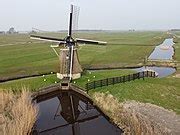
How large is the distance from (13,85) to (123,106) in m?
16.8

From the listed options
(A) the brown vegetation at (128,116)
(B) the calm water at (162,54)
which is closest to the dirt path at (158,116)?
(A) the brown vegetation at (128,116)

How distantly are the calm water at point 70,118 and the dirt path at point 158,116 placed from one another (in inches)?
112

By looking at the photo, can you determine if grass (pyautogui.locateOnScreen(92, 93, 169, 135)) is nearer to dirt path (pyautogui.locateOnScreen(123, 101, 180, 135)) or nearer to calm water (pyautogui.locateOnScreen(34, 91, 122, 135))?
dirt path (pyautogui.locateOnScreen(123, 101, 180, 135))

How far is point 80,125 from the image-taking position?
90.4 ft

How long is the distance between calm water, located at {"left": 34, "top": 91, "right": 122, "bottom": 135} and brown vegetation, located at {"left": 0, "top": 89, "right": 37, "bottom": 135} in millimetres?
2620

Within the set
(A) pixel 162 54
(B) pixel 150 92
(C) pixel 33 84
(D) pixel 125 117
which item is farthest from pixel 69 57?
(A) pixel 162 54

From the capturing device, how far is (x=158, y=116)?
27.3 meters

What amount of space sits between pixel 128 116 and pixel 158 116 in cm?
344

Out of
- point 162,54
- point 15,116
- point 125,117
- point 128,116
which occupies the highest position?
point 15,116

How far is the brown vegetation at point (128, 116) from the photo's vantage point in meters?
21.6

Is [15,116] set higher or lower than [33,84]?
higher

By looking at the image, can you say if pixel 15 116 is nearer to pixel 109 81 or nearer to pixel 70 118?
pixel 70 118

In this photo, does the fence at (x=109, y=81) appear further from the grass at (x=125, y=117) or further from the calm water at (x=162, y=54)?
the calm water at (x=162, y=54)

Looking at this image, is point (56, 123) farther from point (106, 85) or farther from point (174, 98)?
point (174, 98)
